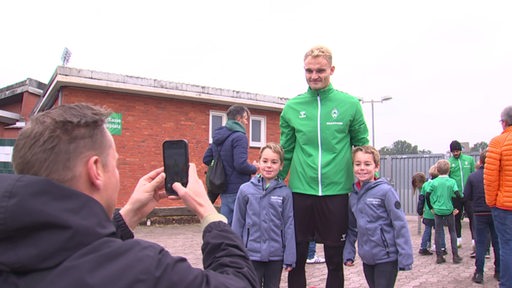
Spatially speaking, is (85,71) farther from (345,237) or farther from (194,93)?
(345,237)

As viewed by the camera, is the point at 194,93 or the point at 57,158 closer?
A: the point at 57,158

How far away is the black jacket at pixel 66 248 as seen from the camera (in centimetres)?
117

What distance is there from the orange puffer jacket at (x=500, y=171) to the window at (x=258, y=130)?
10629mm

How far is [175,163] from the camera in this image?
6.20 ft

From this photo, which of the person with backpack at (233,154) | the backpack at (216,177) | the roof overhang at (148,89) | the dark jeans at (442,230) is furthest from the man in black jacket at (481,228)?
the roof overhang at (148,89)

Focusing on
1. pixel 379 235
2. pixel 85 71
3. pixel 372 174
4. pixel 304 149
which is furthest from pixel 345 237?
pixel 85 71

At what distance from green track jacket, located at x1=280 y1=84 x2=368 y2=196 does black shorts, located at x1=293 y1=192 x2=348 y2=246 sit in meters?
0.07

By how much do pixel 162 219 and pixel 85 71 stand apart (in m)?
4.73

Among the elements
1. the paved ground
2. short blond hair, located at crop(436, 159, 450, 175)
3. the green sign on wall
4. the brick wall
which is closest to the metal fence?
the paved ground

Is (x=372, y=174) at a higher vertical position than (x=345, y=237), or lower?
higher

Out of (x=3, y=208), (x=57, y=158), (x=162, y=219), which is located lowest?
(x=162, y=219)

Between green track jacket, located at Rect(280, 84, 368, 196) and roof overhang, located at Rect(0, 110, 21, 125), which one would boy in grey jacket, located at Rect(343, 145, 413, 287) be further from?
roof overhang, located at Rect(0, 110, 21, 125)

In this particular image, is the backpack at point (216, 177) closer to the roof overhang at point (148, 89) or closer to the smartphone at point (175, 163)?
the smartphone at point (175, 163)

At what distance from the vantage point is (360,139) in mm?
3965
